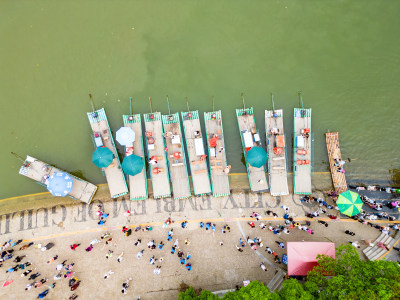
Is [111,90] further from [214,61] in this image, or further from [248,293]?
[248,293]

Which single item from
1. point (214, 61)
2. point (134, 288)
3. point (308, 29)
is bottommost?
point (134, 288)

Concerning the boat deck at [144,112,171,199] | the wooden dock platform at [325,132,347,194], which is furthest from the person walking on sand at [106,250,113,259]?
the wooden dock platform at [325,132,347,194]

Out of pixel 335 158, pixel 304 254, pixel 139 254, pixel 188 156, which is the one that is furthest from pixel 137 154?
pixel 335 158

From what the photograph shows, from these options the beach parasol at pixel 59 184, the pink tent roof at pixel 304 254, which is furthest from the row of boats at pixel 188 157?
the pink tent roof at pixel 304 254

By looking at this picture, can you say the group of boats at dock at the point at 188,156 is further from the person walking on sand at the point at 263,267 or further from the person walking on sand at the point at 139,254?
the person walking on sand at the point at 263,267

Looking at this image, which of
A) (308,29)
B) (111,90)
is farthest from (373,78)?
(111,90)

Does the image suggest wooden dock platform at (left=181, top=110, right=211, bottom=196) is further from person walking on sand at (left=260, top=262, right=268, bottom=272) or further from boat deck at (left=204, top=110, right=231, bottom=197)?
person walking on sand at (left=260, top=262, right=268, bottom=272)
